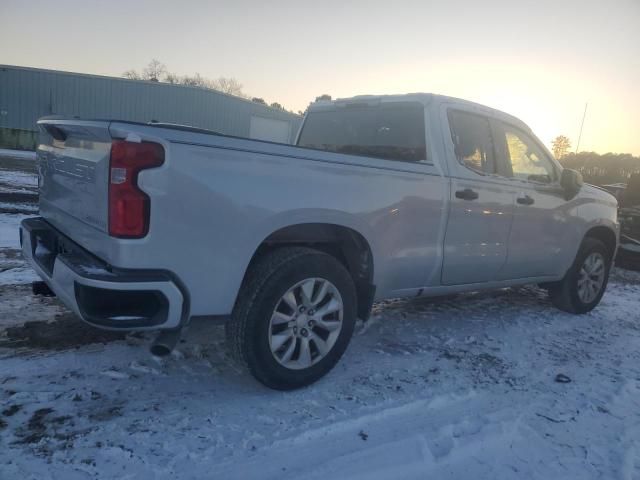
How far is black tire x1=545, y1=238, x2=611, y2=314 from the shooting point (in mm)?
5250

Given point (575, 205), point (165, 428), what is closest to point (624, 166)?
point (575, 205)

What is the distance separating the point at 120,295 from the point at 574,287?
190 inches

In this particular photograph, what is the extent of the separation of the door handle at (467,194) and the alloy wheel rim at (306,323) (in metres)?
1.39

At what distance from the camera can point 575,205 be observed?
16.4ft

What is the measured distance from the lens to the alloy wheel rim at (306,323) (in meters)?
2.93

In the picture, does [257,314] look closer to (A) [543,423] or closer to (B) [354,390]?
(B) [354,390]

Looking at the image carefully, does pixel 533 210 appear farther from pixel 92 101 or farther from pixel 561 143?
pixel 561 143

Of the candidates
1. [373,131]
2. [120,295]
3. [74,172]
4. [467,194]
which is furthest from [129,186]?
[467,194]

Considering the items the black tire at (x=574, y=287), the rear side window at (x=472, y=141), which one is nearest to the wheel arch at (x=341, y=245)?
the rear side window at (x=472, y=141)

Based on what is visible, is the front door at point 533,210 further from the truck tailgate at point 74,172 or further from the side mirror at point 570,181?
the truck tailgate at point 74,172

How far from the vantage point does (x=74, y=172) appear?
2748mm

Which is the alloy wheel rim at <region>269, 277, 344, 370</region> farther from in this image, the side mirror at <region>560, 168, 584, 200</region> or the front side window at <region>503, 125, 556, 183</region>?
the side mirror at <region>560, 168, 584, 200</region>

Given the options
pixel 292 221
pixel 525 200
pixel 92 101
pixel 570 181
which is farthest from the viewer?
pixel 92 101

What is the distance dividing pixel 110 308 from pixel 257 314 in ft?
2.61
